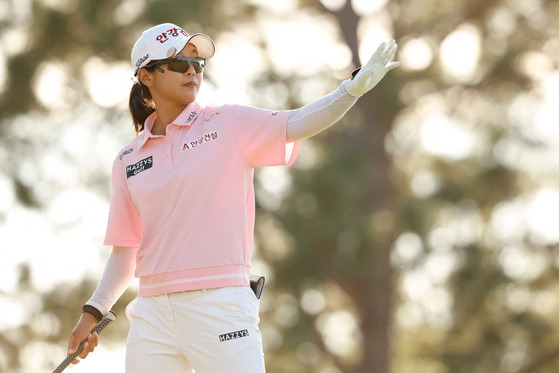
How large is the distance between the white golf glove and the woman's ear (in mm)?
773

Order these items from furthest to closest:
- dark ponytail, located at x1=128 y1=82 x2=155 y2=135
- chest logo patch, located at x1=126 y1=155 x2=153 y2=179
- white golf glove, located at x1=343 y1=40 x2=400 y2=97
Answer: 1. dark ponytail, located at x1=128 y1=82 x2=155 y2=135
2. chest logo patch, located at x1=126 y1=155 x2=153 y2=179
3. white golf glove, located at x1=343 y1=40 x2=400 y2=97

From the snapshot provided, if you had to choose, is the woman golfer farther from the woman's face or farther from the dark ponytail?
the dark ponytail

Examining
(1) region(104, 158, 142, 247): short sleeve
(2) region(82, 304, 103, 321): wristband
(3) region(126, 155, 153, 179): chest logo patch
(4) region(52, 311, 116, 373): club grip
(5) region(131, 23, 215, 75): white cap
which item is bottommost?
(4) region(52, 311, 116, 373): club grip

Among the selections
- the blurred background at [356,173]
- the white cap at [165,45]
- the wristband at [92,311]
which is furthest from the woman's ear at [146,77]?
the blurred background at [356,173]

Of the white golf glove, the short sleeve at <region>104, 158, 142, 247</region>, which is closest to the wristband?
the short sleeve at <region>104, 158, 142, 247</region>

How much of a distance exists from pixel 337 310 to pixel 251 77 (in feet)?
9.54

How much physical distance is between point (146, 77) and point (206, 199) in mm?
644

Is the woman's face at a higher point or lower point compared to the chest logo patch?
higher

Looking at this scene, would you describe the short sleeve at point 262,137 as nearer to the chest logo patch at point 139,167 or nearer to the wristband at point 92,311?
the chest logo patch at point 139,167

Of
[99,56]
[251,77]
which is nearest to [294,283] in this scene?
[251,77]

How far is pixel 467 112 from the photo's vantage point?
41.4 feet

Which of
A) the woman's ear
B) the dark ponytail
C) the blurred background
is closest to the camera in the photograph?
the woman's ear

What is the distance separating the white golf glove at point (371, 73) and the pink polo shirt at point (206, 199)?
0.71ft

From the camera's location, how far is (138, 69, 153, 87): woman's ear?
3.58 meters
